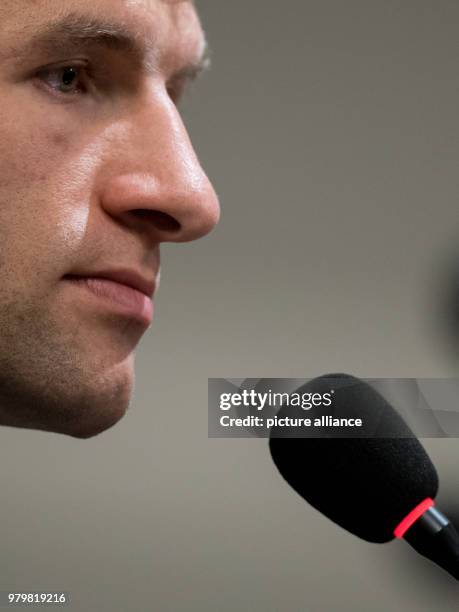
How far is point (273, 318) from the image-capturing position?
5.08 feet

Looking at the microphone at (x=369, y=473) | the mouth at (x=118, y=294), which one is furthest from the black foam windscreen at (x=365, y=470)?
the mouth at (x=118, y=294)

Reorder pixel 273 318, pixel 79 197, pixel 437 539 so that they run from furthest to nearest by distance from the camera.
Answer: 1. pixel 273 318
2. pixel 79 197
3. pixel 437 539

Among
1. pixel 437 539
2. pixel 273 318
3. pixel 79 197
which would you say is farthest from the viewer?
pixel 273 318

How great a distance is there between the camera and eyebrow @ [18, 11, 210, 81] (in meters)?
0.65

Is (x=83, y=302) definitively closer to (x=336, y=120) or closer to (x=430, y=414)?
(x=430, y=414)

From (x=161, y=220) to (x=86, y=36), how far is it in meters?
0.18

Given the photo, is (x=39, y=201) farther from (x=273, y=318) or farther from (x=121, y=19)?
(x=273, y=318)

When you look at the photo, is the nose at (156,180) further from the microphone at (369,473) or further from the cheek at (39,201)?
the microphone at (369,473)

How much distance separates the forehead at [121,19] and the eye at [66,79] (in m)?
0.04

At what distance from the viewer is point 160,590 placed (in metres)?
1.39

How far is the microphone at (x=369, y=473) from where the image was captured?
583mm

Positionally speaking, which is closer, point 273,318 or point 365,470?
point 365,470

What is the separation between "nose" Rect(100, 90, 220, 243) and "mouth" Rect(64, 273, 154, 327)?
6 cm

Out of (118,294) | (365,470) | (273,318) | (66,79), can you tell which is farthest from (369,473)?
(273,318)
